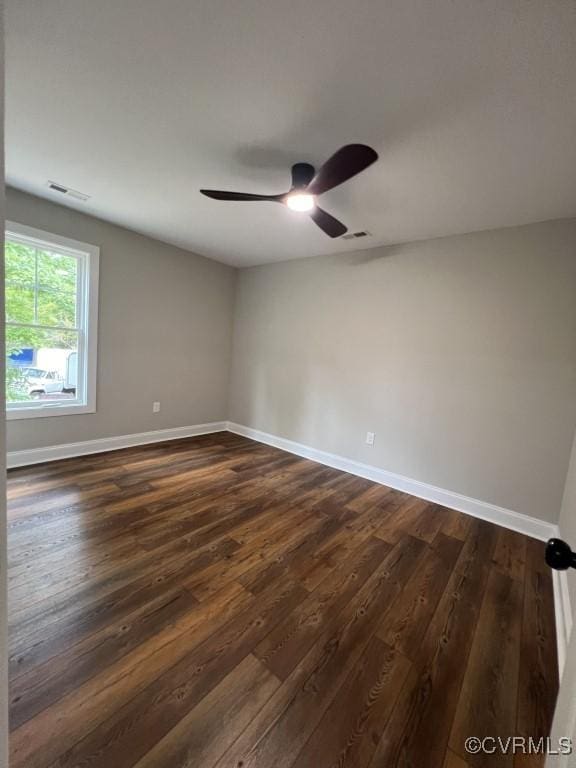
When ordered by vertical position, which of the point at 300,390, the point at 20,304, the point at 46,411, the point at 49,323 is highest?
the point at 20,304

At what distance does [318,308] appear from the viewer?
3762 millimetres

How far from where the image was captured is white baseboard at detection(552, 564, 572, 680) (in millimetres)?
1417

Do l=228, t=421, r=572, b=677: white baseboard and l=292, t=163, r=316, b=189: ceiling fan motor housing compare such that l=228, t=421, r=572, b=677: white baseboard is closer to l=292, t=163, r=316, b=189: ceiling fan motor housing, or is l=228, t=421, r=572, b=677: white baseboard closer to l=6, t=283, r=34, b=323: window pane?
l=292, t=163, r=316, b=189: ceiling fan motor housing

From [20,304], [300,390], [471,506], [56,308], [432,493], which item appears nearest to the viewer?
[471,506]

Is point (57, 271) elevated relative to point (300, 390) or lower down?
elevated

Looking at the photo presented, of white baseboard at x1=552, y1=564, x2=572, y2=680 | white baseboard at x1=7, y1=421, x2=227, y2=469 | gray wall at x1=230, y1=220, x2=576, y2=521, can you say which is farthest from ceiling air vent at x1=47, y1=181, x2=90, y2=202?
white baseboard at x1=552, y1=564, x2=572, y2=680

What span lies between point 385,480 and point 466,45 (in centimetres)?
313

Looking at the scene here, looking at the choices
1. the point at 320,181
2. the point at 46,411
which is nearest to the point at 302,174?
the point at 320,181

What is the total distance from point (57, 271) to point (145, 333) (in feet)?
3.29

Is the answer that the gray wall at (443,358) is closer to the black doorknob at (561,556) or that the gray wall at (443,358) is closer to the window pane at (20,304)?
the black doorknob at (561,556)

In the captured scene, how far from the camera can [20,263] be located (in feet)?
9.31

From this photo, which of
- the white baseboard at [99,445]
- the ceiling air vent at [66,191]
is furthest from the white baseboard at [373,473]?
the ceiling air vent at [66,191]

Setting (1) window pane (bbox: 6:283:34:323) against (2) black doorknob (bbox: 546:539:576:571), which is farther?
(1) window pane (bbox: 6:283:34:323)

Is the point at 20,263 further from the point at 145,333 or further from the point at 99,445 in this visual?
the point at 99,445
